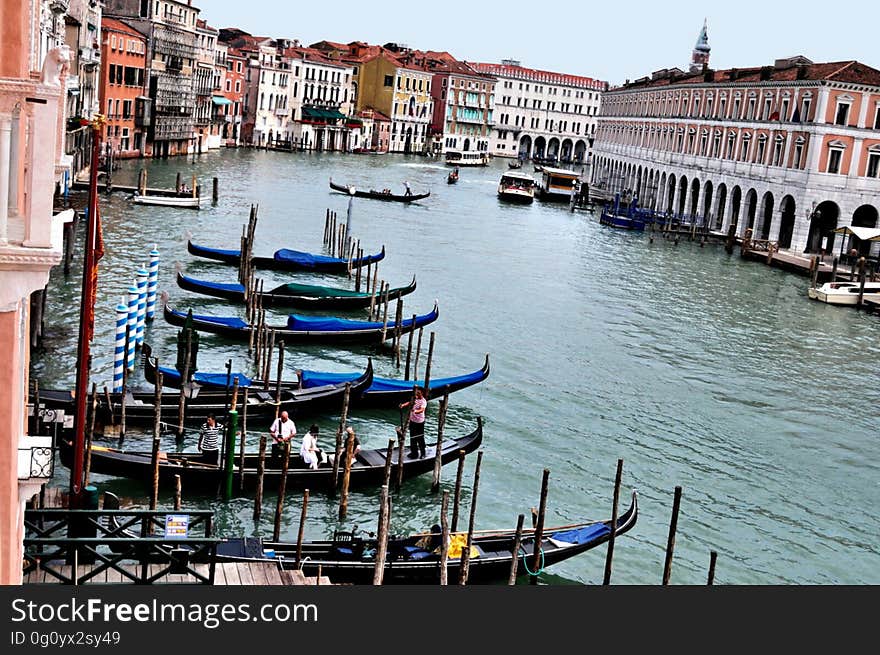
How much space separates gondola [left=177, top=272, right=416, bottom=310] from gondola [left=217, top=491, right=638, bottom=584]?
943cm

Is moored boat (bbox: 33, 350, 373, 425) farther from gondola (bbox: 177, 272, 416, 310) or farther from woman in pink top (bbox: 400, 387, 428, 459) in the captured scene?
gondola (bbox: 177, 272, 416, 310)

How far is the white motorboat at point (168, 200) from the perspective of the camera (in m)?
27.4

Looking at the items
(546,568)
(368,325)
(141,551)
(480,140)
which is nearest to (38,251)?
(141,551)

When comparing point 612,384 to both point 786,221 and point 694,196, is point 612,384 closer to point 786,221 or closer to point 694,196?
point 786,221

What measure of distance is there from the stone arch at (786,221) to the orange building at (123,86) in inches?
748

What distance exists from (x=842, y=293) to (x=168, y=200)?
15516 millimetres

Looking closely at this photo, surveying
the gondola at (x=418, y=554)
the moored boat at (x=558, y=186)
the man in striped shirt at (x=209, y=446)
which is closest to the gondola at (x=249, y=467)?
the man in striped shirt at (x=209, y=446)

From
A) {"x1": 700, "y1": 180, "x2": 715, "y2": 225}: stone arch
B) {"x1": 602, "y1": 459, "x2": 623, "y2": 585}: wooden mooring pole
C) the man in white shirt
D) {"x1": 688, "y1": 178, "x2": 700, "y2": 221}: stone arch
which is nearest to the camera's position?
{"x1": 602, "y1": 459, "x2": 623, "y2": 585}: wooden mooring pole

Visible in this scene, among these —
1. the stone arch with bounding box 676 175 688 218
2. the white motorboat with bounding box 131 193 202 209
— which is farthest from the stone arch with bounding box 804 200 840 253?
the white motorboat with bounding box 131 193 202 209

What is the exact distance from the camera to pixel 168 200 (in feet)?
91.1

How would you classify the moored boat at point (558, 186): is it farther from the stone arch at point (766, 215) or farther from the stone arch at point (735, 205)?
the stone arch at point (766, 215)

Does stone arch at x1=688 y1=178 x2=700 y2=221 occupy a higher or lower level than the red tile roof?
lower

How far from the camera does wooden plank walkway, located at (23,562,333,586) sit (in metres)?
5.90

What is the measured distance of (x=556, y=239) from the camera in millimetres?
31594
